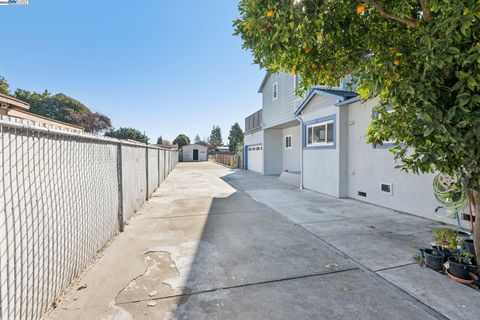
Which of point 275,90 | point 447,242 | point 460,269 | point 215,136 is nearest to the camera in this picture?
point 460,269

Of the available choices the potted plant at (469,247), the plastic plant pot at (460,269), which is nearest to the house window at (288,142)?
the potted plant at (469,247)

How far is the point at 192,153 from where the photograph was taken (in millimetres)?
42625

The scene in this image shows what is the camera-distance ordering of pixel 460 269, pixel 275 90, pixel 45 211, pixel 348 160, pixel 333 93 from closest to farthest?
pixel 45 211 → pixel 460 269 → pixel 348 160 → pixel 333 93 → pixel 275 90

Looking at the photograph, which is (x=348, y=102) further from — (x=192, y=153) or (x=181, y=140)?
(x=181, y=140)

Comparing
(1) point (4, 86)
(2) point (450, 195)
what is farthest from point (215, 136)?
(2) point (450, 195)

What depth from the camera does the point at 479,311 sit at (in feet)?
7.00

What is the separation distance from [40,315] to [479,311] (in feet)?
13.1

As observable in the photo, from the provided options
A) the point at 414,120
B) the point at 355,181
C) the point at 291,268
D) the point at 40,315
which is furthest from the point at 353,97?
the point at 40,315

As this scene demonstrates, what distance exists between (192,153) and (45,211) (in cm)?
4122

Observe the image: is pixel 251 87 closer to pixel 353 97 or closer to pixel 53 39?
pixel 353 97

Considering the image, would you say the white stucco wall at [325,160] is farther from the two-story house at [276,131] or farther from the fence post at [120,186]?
the fence post at [120,186]

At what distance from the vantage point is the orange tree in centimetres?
188

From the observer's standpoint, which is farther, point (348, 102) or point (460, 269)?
point (348, 102)

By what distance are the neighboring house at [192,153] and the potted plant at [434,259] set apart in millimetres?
41070
